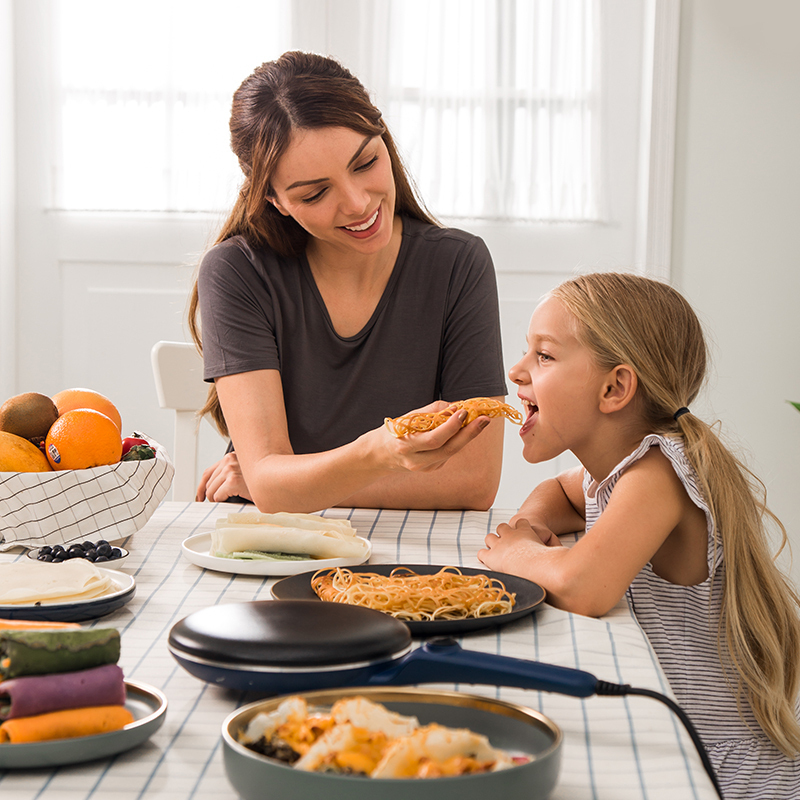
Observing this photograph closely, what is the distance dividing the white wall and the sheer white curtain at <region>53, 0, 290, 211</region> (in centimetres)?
156

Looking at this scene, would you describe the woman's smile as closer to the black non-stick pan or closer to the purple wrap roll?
the black non-stick pan

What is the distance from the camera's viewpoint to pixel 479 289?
1.72m

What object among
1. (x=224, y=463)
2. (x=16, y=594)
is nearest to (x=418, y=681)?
(x=16, y=594)

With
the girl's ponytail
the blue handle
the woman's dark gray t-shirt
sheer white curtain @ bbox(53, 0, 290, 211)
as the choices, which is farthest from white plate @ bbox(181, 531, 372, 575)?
sheer white curtain @ bbox(53, 0, 290, 211)

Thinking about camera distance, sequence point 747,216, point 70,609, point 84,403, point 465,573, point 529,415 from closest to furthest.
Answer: point 70,609
point 465,573
point 84,403
point 529,415
point 747,216

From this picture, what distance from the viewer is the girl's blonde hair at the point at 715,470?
109cm

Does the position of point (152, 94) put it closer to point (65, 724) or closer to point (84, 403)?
point (84, 403)

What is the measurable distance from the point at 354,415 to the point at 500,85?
76.0 inches

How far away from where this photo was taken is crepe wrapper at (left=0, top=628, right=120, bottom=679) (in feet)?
1.79

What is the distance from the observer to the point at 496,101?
317 centimetres

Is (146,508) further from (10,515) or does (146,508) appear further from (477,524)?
(477,524)

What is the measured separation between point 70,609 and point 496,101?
2.78 m

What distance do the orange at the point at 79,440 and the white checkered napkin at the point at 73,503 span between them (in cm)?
2

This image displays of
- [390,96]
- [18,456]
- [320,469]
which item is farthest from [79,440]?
[390,96]
